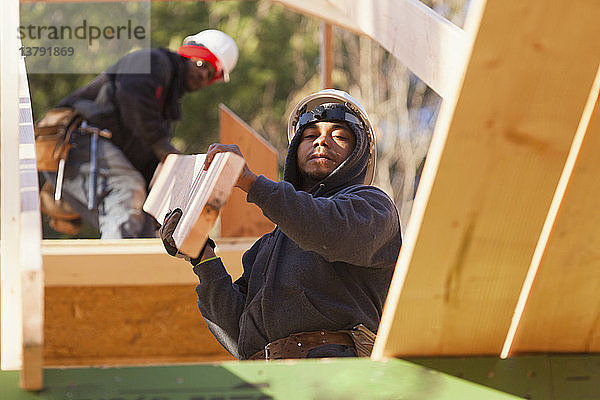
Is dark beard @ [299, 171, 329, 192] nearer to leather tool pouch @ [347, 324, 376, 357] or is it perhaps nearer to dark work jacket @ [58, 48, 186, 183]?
leather tool pouch @ [347, 324, 376, 357]


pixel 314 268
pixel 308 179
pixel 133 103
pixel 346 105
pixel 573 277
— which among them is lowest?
pixel 133 103

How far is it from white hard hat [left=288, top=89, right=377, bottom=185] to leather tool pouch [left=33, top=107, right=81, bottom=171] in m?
2.40

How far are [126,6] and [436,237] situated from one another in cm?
1453

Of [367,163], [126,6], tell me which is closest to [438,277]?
[367,163]

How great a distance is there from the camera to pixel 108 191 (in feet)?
16.9

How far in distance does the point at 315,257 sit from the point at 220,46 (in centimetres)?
375

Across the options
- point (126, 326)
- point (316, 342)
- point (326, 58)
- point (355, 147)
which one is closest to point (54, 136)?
point (126, 326)

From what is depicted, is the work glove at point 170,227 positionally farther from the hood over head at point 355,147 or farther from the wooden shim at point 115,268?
the wooden shim at point 115,268

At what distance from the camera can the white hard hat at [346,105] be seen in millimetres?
3039

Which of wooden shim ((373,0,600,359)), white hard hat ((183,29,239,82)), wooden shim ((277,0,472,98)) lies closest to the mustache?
wooden shim ((277,0,472,98))

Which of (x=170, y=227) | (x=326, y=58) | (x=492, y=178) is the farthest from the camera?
(x=326, y=58)

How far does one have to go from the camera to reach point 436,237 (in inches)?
59.4

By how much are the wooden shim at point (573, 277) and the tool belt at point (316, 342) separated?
97cm

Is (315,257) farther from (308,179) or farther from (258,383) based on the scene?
(258,383)
